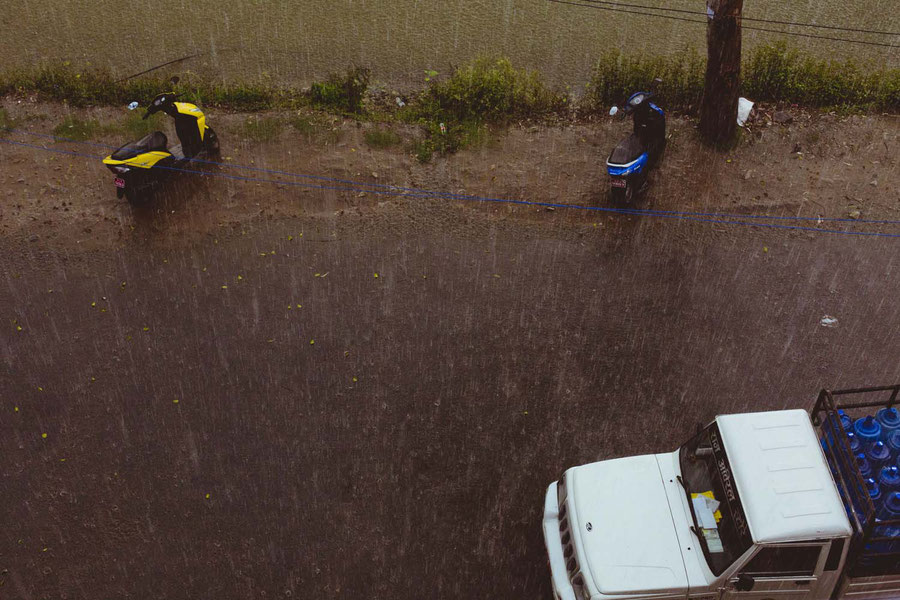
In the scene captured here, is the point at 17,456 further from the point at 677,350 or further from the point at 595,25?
the point at 595,25

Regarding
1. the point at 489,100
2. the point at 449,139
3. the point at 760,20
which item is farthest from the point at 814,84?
the point at 449,139

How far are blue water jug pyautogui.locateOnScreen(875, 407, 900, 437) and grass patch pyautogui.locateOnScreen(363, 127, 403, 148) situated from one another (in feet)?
25.0

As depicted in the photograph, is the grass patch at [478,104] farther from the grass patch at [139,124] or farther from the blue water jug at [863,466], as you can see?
the blue water jug at [863,466]

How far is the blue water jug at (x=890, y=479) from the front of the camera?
510 centimetres

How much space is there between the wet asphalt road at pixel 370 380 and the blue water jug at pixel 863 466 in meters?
1.99

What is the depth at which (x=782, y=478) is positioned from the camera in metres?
5.12

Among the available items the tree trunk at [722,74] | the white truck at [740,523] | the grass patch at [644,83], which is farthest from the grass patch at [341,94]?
the white truck at [740,523]

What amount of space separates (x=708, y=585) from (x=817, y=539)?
2.75ft

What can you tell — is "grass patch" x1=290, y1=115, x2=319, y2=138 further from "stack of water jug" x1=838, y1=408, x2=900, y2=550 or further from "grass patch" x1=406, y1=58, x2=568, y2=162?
"stack of water jug" x1=838, y1=408, x2=900, y2=550

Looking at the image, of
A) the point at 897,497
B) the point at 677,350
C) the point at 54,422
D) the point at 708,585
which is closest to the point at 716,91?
the point at 677,350

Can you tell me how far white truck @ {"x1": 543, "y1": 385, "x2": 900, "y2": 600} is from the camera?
16.2 feet

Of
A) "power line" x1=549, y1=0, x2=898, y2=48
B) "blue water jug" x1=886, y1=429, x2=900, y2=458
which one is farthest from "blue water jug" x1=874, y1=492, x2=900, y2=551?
"power line" x1=549, y1=0, x2=898, y2=48

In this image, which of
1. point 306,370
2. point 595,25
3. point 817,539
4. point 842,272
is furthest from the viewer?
point 595,25

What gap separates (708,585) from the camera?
507 centimetres
